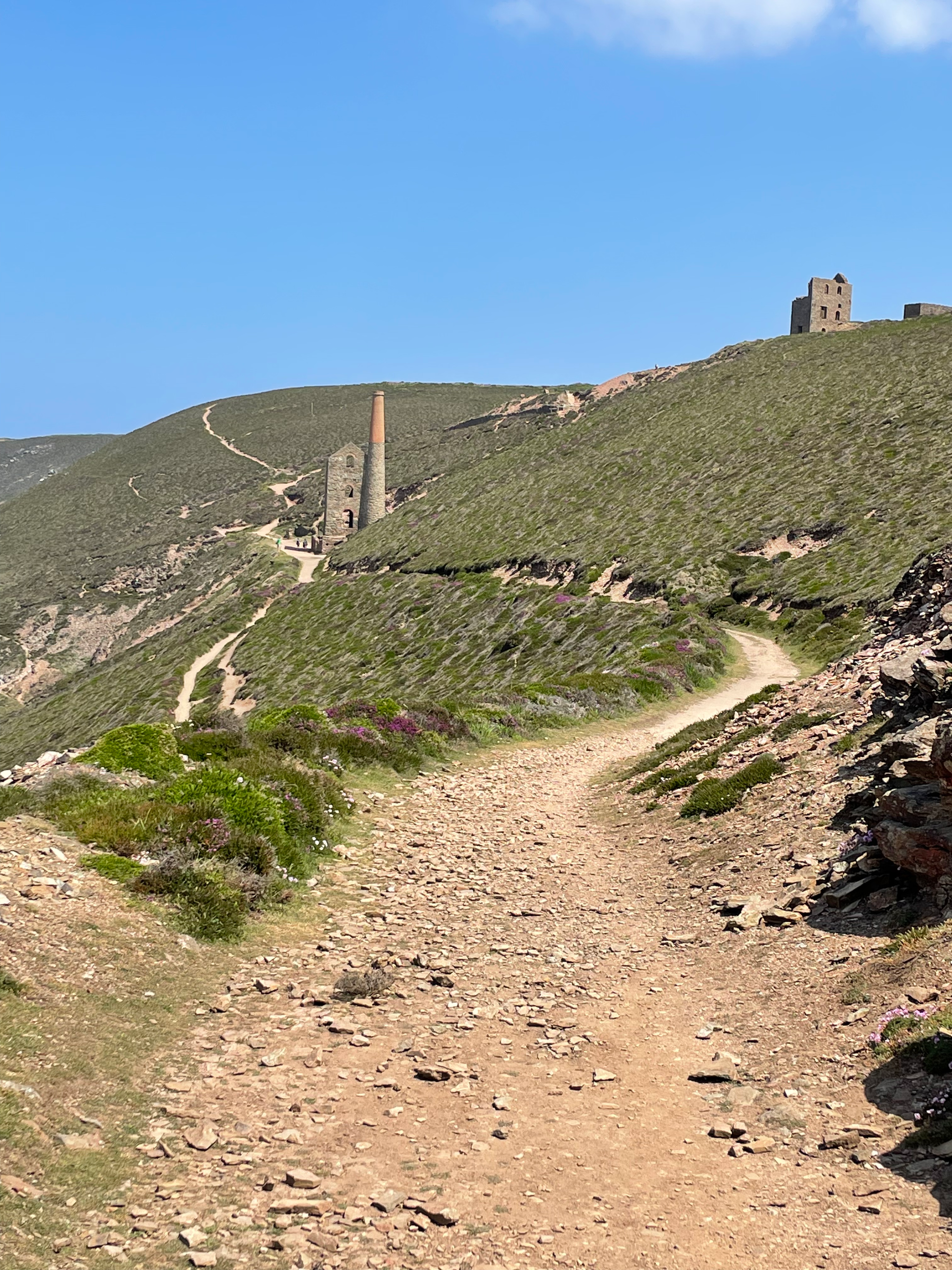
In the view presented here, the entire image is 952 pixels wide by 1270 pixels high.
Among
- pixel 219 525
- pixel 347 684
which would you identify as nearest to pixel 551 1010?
pixel 347 684

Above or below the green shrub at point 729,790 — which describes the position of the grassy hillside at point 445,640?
above

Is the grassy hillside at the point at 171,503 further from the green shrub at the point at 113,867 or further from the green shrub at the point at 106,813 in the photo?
the green shrub at the point at 113,867

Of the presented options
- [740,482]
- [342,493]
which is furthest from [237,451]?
[740,482]

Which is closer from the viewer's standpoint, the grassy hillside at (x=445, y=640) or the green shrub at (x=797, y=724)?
the green shrub at (x=797, y=724)

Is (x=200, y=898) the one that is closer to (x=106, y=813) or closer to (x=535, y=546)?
(x=106, y=813)

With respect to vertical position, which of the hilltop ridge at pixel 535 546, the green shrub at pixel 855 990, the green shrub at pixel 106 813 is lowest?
the green shrub at pixel 855 990

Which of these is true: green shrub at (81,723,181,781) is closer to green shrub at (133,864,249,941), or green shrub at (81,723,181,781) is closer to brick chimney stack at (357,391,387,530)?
green shrub at (133,864,249,941)

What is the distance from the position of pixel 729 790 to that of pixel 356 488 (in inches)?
2898

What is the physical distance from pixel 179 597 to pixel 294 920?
7419cm

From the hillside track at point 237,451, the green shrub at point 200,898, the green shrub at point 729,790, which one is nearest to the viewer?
the green shrub at point 200,898

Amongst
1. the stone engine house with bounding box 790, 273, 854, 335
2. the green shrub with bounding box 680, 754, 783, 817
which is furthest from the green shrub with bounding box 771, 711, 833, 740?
the stone engine house with bounding box 790, 273, 854, 335

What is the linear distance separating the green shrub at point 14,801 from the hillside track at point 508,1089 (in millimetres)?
3106

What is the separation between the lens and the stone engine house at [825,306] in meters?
84.4

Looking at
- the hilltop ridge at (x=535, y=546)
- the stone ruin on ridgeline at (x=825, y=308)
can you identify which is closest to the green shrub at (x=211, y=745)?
the hilltop ridge at (x=535, y=546)
